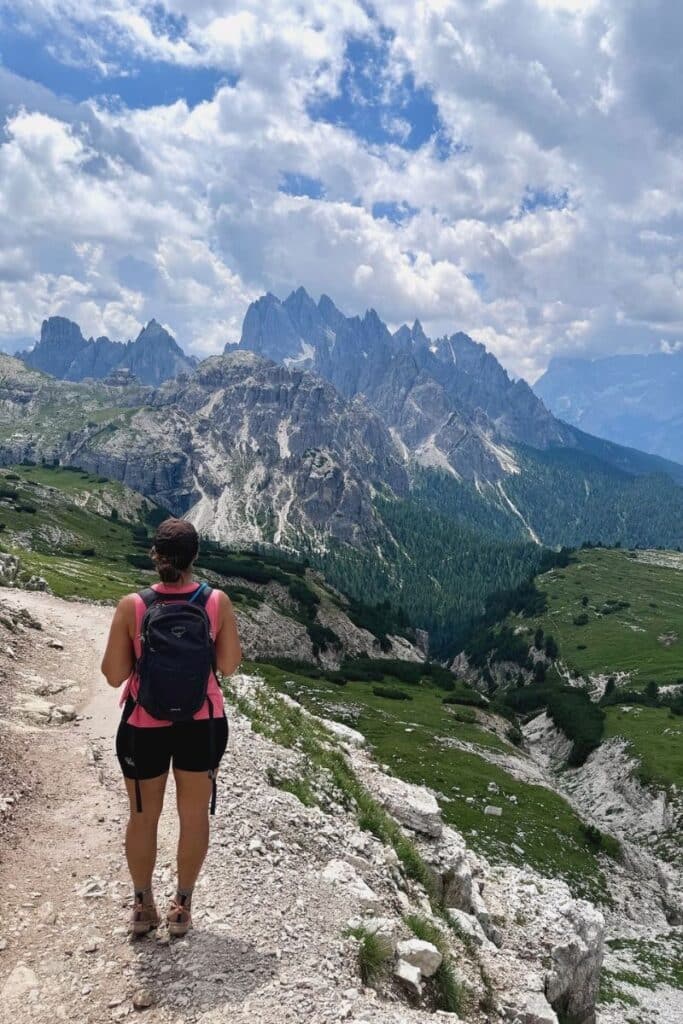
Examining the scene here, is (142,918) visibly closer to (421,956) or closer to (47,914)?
(47,914)

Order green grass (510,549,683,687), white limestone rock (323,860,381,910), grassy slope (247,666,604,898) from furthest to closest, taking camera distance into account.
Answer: green grass (510,549,683,687)
grassy slope (247,666,604,898)
white limestone rock (323,860,381,910)

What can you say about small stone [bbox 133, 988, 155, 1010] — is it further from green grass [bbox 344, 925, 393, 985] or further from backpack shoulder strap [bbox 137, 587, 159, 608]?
backpack shoulder strap [bbox 137, 587, 159, 608]

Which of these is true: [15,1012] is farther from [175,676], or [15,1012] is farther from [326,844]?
[326,844]

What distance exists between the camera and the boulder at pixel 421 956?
387 inches

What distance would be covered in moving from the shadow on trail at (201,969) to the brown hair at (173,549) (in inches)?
200

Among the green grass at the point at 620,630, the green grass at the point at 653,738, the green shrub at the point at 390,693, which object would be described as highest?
the green grass at the point at 620,630

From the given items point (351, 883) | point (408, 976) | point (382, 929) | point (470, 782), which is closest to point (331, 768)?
point (351, 883)

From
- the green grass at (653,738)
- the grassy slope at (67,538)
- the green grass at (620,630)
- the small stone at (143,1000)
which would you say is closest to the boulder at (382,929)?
the small stone at (143,1000)

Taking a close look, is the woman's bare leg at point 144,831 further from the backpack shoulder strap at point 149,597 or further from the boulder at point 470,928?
the boulder at point 470,928

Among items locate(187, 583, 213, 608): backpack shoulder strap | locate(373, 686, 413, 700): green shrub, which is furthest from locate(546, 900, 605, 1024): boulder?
locate(373, 686, 413, 700): green shrub

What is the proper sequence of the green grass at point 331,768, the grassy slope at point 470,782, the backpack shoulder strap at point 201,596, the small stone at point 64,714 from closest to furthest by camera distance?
the backpack shoulder strap at point 201,596
the green grass at point 331,768
the small stone at point 64,714
the grassy slope at point 470,782

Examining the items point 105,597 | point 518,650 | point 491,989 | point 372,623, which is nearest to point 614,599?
point 518,650

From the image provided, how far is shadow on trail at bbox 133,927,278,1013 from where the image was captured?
734cm

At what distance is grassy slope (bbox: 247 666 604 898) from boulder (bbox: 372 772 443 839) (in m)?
20.8
